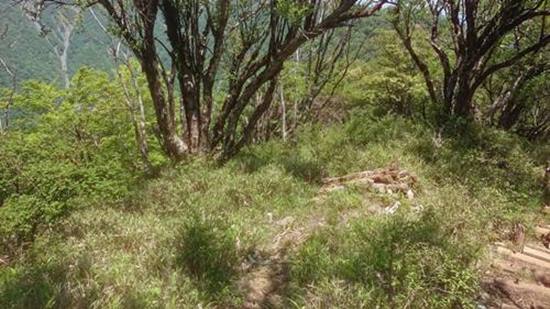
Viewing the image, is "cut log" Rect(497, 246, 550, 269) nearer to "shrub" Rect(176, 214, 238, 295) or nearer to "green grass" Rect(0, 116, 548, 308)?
"green grass" Rect(0, 116, 548, 308)

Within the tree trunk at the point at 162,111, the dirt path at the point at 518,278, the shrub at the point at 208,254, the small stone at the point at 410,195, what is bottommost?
the dirt path at the point at 518,278

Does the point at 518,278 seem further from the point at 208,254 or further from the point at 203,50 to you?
the point at 203,50

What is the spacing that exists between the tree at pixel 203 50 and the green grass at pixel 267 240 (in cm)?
144

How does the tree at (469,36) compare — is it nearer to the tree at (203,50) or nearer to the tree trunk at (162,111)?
the tree at (203,50)

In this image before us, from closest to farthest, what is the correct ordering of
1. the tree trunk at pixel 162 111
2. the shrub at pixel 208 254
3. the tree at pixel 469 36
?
the shrub at pixel 208 254 → the tree trunk at pixel 162 111 → the tree at pixel 469 36

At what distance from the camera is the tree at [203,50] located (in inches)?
323

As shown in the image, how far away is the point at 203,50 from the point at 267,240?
549cm

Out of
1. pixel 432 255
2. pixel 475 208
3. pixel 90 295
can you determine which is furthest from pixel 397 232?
pixel 90 295

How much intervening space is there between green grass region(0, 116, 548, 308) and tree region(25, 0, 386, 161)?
1.44 m

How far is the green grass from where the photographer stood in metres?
3.70

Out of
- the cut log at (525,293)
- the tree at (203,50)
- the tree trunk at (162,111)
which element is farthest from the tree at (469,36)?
the cut log at (525,293)

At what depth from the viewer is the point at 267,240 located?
16.8 ft

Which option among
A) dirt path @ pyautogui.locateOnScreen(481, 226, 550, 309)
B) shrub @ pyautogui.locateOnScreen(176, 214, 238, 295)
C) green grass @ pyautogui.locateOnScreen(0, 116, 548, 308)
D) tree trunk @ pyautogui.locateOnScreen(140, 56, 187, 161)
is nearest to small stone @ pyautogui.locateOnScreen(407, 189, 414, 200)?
green grass @ pyautogui.locateOnScreen(0, 116, 548, 308)

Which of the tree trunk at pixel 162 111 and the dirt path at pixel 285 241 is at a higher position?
the tree trunk at pixel 162 111
